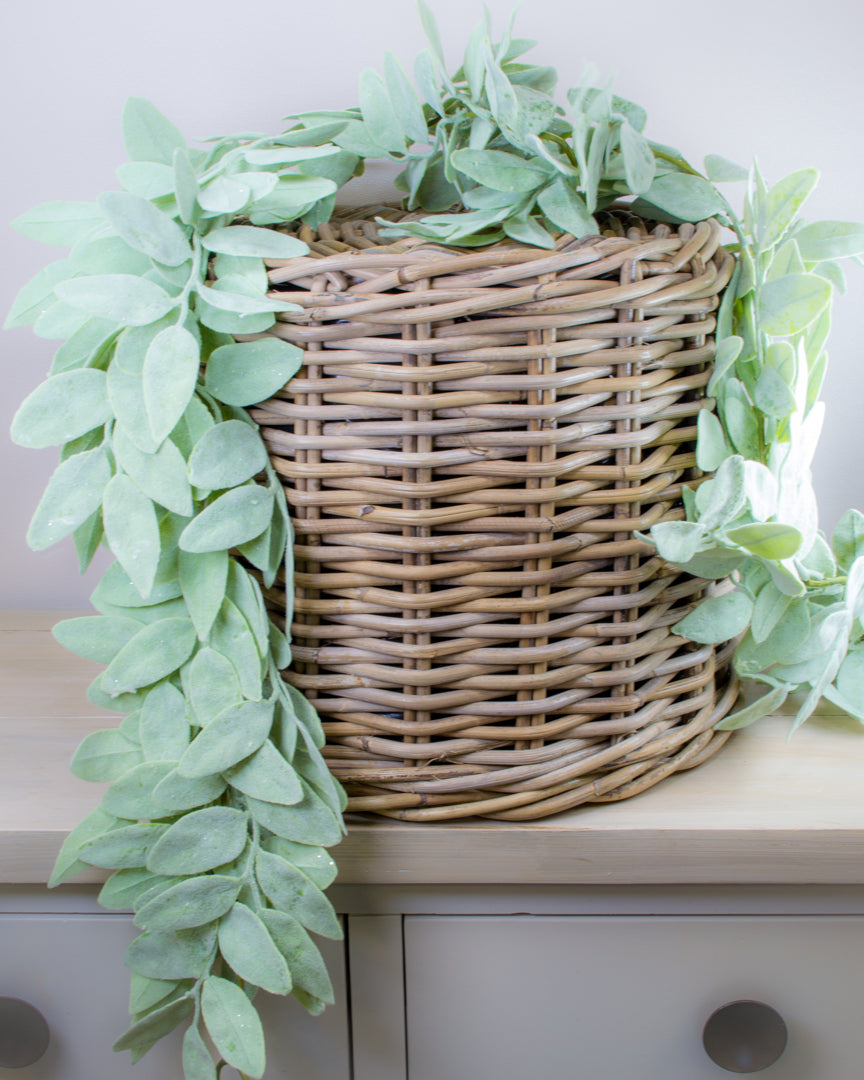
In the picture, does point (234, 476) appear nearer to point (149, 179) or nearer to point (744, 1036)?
point (149, 179)

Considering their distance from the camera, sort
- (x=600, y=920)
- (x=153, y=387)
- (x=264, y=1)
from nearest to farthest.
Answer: (x=153, y=387)
(x=600, y=920)
(x=264, y=1)

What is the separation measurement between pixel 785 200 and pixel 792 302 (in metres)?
0.06

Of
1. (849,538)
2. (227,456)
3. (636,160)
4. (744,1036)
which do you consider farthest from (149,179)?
(744,1036)

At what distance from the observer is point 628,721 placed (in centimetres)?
47

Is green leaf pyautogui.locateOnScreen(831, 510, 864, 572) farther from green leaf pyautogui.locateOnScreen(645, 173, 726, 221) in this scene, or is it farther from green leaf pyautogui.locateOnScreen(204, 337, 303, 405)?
green leaf pyautogui.locateOnScreen(204, 337, 303, 405)

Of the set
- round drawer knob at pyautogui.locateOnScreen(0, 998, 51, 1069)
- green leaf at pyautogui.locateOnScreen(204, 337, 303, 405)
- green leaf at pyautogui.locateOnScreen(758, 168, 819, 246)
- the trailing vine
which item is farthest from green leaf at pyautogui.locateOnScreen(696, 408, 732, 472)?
round drawer knob at pyautogui.locateOnScreen(0, 998, 51, 1069)

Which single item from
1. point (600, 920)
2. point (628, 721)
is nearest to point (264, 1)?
point (628, 721)

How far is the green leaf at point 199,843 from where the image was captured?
1.33 ft

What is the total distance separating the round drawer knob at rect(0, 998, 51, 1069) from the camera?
20.4 inches

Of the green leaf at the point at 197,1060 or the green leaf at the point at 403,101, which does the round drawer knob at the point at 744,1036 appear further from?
the green leaf at the point at 403,101

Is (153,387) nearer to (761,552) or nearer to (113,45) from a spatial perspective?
(761,552)

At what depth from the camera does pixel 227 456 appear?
1.36 feet

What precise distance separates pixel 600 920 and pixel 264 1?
0.74 metres

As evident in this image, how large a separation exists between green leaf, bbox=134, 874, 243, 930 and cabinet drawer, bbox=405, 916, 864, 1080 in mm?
138
